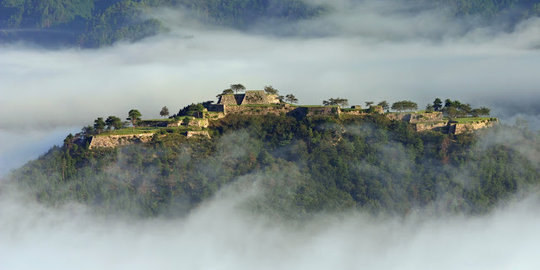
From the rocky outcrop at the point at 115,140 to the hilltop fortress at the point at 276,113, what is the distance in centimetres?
586

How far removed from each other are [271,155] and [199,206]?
16.1 m

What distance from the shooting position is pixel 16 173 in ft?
375

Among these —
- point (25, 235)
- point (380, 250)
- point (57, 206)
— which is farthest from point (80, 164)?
point (380, 250)

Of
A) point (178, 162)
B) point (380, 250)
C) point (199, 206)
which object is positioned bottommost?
point (380, 250)

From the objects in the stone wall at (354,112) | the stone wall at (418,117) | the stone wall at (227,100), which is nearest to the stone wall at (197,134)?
the stone wall at (227,100)

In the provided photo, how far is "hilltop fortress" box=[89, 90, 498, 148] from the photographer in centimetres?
12225

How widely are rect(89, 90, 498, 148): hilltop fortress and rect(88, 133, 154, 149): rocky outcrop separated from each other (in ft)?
19.2

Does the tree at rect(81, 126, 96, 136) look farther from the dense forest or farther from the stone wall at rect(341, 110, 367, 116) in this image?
the stone wall at rect(341, 110, 367, 116)

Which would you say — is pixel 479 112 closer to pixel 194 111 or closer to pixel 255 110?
pixel 255 110

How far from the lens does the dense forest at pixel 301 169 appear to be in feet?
364

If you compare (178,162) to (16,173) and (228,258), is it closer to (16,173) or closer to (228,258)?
(228,258)

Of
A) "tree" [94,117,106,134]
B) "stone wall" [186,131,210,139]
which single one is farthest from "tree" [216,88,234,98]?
"tree" [94,117,106,134]

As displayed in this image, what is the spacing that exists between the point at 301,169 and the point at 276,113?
14.4 metres

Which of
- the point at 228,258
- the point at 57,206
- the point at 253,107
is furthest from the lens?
the point at 253,107
